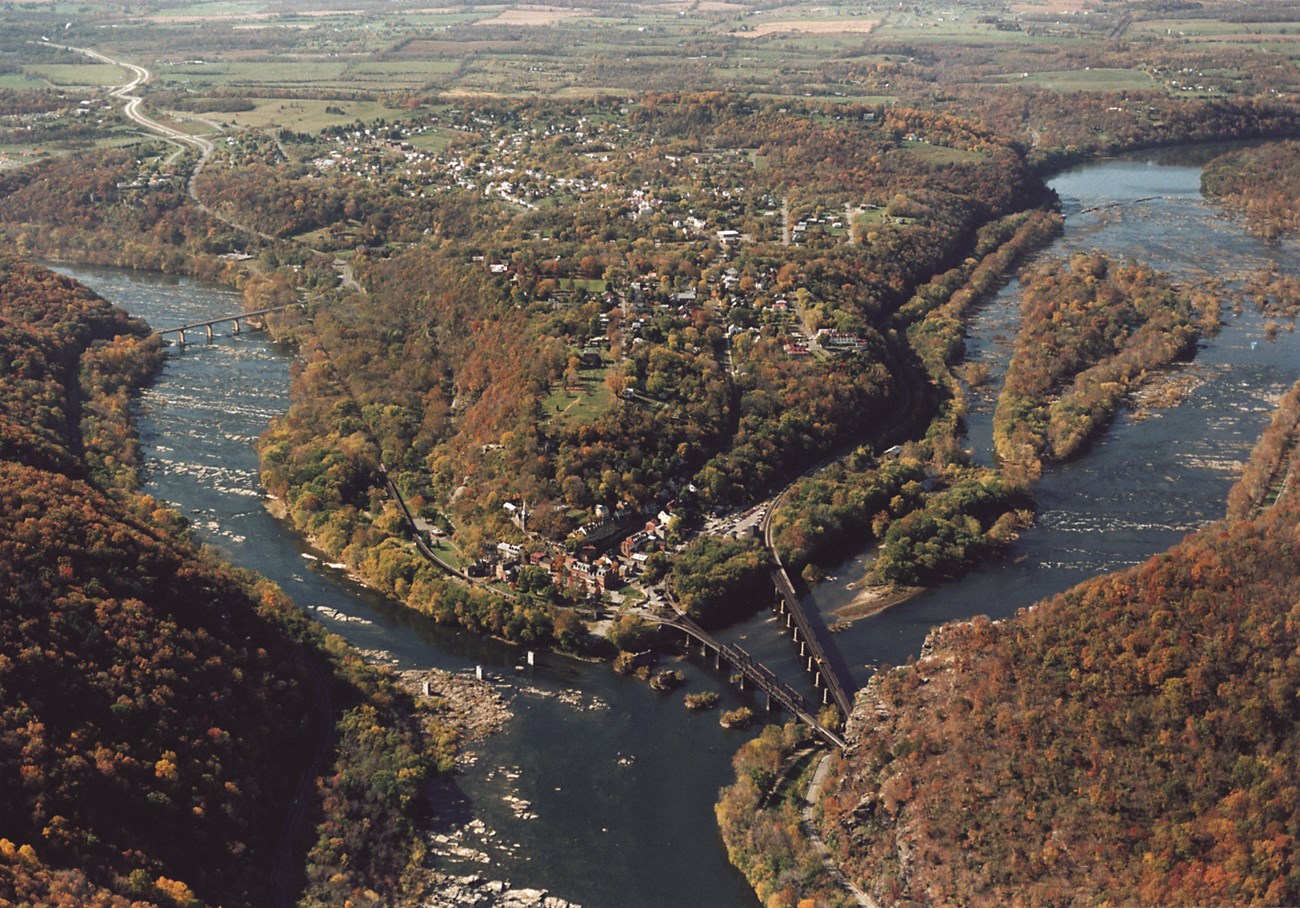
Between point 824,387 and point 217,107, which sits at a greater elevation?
point 217,107

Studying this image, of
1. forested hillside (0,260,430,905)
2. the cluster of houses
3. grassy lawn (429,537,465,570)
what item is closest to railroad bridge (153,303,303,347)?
forested hillside (0,260,430,905)

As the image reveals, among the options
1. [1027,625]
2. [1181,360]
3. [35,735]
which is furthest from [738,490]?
[1181,360]

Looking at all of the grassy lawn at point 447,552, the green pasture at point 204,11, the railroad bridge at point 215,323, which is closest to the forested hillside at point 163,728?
the grassy lawn at point 447,552

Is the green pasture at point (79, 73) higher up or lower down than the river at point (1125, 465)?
higher up

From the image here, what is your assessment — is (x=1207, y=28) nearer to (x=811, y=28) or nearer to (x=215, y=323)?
(x=811, y=28)

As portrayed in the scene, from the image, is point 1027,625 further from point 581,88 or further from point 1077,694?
point 581,88

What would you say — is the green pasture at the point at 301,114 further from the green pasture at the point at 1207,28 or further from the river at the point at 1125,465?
the green pasture at the point at 1207,28
